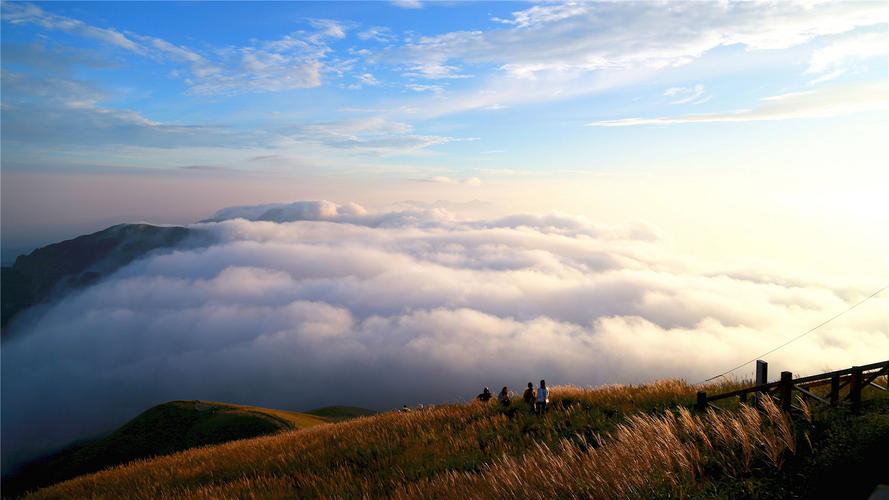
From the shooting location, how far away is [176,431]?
71562mm

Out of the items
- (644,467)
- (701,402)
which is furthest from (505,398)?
(644,467)

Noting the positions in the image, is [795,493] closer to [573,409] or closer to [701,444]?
[701,444]

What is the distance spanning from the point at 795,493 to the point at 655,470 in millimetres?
1596

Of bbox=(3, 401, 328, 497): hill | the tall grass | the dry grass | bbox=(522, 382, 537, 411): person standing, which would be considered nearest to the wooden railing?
the dry grass

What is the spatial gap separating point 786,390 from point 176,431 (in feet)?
260

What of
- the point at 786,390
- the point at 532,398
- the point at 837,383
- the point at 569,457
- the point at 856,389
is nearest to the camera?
the point at 569,457

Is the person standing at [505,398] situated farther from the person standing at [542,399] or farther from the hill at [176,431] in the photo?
the hill at [176,431]

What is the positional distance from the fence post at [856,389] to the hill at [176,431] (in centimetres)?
6580

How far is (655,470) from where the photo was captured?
6.78 m

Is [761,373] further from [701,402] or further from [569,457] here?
[569,457]

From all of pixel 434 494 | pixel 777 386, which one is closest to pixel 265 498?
pixel 434 494

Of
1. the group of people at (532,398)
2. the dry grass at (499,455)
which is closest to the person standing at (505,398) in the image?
the group of people at (532,398)

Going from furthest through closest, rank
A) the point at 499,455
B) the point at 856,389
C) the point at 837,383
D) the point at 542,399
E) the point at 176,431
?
1. the point at 176,431
2. the point at 542,399
3. the point at 499,455
4. the point at 837,383
5. the point at 856,389

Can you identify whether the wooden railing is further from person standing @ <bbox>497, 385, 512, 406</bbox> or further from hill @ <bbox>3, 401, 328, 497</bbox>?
hill @ <bbox>3, 401, 328, 497</bbox>
